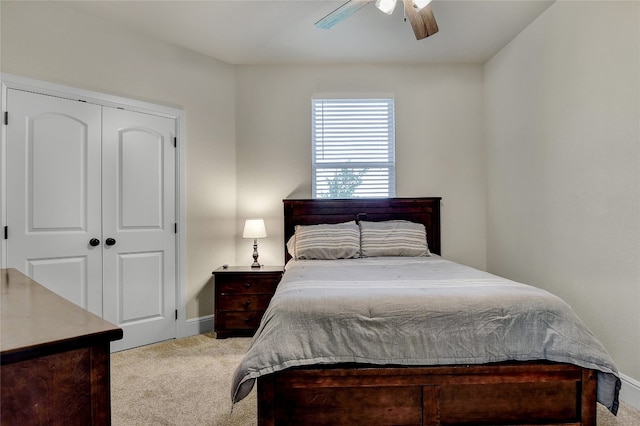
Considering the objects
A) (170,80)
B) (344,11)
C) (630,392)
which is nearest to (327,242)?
(344,11)

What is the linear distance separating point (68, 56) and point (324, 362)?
9.75ft

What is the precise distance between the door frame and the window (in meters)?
1.37

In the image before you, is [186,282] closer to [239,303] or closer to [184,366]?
[239,303]

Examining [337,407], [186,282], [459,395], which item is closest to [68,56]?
[186,282]

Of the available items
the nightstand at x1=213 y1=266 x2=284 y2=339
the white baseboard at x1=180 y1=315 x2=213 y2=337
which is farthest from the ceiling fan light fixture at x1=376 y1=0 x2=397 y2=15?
the white baseboard at x1=180 y1=315 x2=213 y2=337

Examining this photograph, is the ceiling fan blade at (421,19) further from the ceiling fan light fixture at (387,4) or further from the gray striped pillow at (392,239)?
the gray striped pillow at (392,239)

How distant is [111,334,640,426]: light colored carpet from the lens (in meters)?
2.05

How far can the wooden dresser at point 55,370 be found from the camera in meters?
0.75

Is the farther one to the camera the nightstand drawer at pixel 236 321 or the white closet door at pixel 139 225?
the nightstand drawer at pixel 236 321

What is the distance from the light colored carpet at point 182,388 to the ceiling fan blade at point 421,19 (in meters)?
2.58

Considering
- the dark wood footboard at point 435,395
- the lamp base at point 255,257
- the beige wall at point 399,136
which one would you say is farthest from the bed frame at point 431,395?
the beige wall at point 399,136

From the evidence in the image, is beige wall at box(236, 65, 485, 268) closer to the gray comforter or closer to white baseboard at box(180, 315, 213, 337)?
white baseboard at box(180, 315, 213, 337)

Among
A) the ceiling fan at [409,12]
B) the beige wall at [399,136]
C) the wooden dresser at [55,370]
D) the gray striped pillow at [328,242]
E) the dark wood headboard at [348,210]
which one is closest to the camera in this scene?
the wooden dresser at [55,370]

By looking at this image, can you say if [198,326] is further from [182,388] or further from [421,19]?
[421,19]
